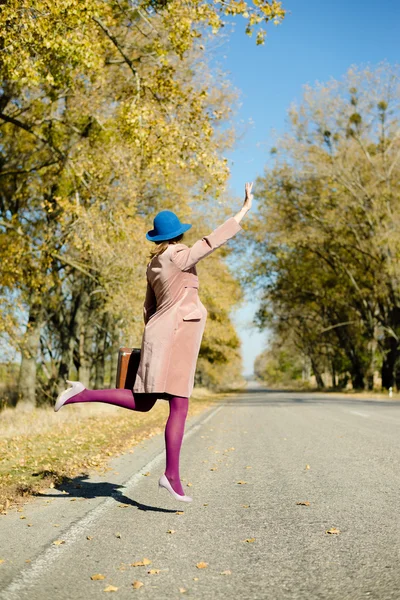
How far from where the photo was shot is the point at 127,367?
5.28m

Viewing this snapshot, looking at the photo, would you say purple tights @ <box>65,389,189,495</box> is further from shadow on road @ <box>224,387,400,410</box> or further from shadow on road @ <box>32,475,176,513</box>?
shadow on road @ <box>224,387,400,410</box>

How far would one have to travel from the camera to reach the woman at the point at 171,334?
195 inches

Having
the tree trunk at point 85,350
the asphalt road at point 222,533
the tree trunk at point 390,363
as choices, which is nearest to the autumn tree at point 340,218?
the tree trunk at point 390,363

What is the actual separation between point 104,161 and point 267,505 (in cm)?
1095

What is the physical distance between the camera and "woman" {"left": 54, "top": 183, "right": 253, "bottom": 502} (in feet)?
16.2

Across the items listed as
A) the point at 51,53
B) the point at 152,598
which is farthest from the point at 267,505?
the point at 51,53

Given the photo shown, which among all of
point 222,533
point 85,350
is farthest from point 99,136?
point 85,350

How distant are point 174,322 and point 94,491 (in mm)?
2135

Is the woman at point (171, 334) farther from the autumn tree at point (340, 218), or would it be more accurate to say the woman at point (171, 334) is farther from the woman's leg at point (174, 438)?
the autumn tree at point (340, 218)

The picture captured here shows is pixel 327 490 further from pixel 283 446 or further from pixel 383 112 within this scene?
pixel 383 112

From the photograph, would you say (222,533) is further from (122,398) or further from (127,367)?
(127,367)

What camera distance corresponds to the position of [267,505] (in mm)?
5340

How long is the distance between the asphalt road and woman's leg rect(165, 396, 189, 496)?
29cm

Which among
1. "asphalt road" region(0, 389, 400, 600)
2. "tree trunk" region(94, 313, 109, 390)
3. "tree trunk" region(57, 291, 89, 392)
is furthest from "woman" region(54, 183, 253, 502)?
"tree trunk" region(94, 313, 109, 390)
